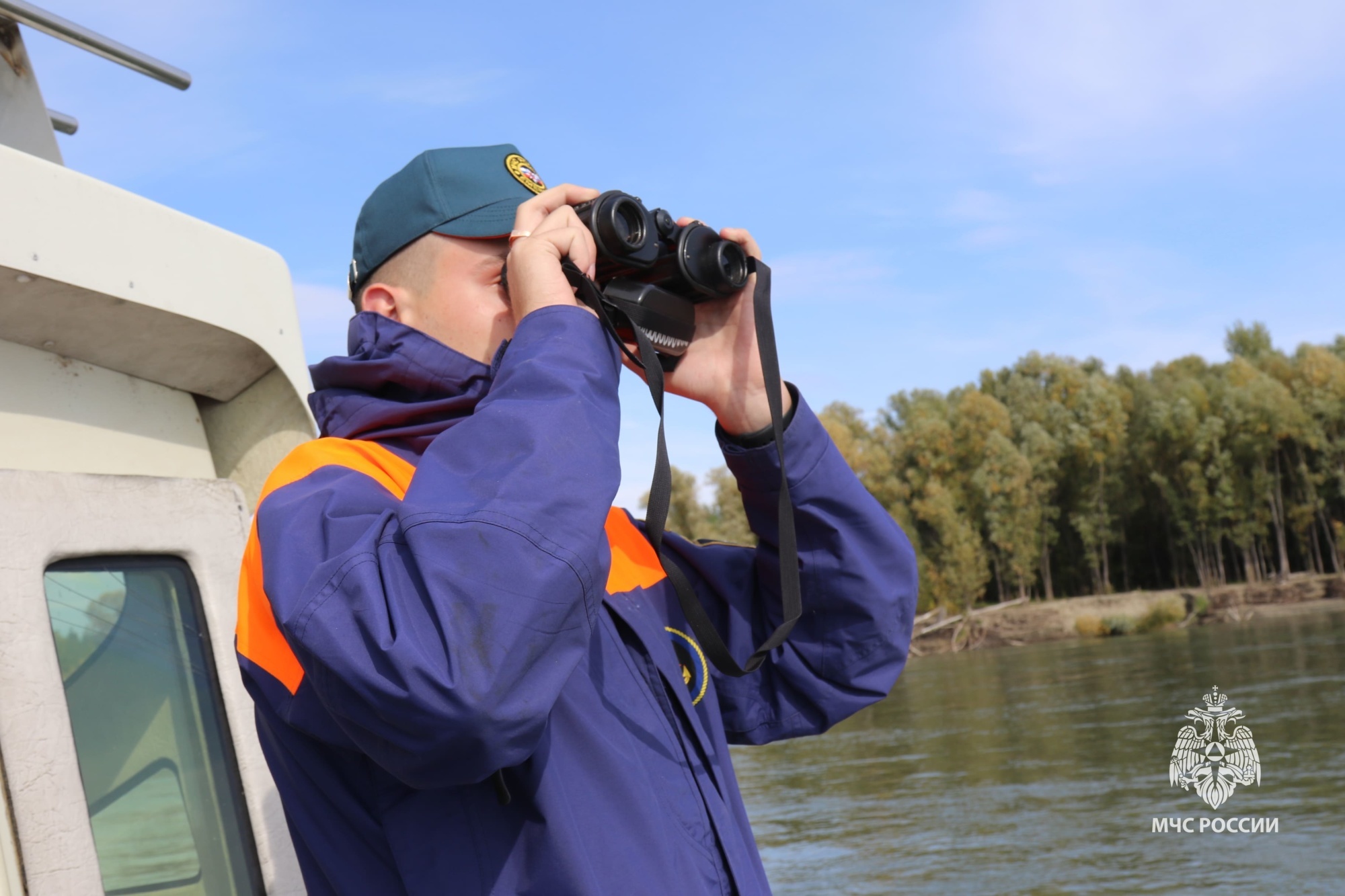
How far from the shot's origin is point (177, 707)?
84.5 inches

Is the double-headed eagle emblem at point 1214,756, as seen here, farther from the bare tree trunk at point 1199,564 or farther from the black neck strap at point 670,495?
the bare tree trunk at point 1199,564

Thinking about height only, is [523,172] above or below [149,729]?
above

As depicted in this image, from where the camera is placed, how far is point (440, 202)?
175 centimetres

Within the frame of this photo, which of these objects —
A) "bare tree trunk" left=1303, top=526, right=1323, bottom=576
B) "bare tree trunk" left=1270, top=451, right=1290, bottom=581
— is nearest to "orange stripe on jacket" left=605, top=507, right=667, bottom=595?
"bare tree trunk" left=1270, top=451, right=1290, bottom=581

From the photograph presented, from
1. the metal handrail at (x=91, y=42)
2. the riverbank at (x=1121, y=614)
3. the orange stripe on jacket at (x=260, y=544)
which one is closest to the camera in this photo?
the orange stripe on jacket at (x=260, y=544)

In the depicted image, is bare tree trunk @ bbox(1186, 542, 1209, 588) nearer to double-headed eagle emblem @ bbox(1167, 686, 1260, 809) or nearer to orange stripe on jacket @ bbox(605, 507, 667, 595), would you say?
double-headed eagle emblem @ bbox(1167, 686, 1260, 809)

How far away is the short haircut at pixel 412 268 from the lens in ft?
5.72

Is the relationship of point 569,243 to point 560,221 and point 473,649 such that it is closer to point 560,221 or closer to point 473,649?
point 560,221

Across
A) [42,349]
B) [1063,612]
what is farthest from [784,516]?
[1063,612]

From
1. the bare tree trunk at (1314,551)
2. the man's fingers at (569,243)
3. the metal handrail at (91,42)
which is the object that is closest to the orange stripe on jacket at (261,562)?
the man's fingers at (569,243)

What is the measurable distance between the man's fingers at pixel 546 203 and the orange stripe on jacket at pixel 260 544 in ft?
1.19

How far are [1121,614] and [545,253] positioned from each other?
1777 inches

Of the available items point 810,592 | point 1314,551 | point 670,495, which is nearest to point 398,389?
point 670,495

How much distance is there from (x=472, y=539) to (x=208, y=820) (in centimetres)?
126
